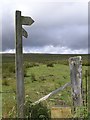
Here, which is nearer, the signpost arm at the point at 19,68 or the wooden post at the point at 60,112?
the signpost arm at the point at 19,68

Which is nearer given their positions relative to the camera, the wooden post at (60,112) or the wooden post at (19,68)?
the wooden post at (19,68)

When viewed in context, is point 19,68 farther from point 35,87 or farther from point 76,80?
point 35,87

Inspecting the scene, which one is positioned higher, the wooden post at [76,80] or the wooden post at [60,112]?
the wooden post at [76,80]

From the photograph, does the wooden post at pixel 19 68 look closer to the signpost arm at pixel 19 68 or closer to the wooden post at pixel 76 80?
the signpost arm at pixel 19 68

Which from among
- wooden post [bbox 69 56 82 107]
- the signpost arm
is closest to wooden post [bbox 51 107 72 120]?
wooden post [bbox 69 56 82 107]

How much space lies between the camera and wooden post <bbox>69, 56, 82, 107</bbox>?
6711 millimetres

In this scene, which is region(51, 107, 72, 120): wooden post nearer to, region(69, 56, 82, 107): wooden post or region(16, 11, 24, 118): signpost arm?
region(69, 56, 82, 107): wooden post

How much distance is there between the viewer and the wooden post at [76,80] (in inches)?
264

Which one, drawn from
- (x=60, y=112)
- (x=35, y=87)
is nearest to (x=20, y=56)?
(x=60, y=112)

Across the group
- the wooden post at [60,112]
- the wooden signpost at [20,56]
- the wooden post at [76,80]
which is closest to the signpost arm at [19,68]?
the wooden signpost at [20,56]

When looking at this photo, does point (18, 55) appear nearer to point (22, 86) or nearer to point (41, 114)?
point (22, 86)

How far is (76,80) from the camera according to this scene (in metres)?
6.71

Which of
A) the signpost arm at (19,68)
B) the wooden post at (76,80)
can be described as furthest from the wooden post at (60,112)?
the signpost arm at (19,68)

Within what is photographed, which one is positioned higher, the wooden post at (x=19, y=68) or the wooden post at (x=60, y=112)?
the wooden post at (x=19, y=68)
